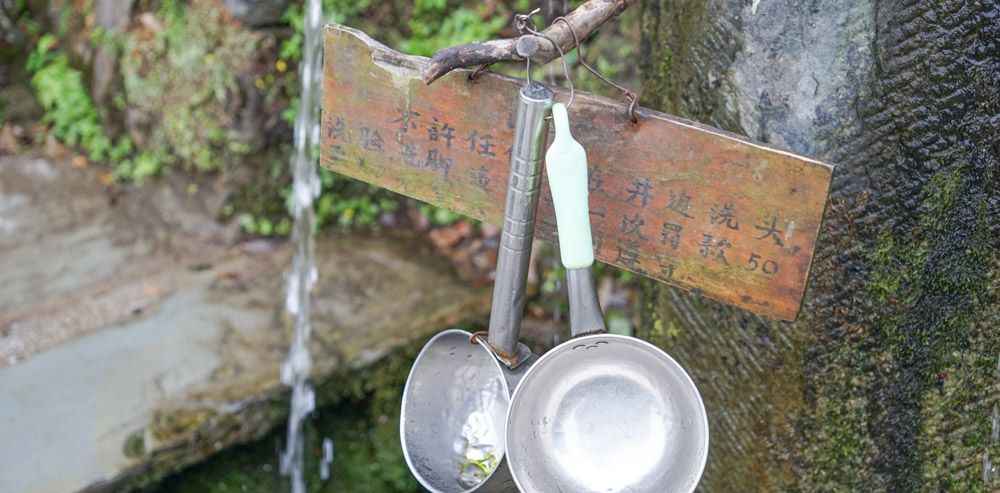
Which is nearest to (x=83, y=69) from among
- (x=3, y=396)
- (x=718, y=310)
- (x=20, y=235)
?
(x=20, y=235)

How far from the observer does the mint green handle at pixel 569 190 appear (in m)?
1.35

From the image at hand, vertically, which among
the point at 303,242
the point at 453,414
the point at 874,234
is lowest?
the point at 303,242

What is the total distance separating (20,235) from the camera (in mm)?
4461

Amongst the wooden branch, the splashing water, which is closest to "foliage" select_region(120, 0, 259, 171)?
the splashing water

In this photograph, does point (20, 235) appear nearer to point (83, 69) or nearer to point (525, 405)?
point (83, 69)

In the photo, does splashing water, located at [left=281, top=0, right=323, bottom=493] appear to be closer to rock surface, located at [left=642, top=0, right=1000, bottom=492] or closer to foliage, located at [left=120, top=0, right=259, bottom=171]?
foliage, located at [left=120, top=0, right=259, bottom=171]

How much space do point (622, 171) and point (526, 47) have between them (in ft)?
1.09

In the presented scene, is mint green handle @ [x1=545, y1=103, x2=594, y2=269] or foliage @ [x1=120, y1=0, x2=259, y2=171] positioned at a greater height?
mint green handle @ [x1=545, y1=103, x2=594, y2=269]

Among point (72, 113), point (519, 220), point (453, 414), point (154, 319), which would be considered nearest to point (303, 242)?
point (154, 319)

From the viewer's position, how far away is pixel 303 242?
4.16 m

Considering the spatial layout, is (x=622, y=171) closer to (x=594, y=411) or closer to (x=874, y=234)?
(x=594, y=411)

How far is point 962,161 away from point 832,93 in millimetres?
336

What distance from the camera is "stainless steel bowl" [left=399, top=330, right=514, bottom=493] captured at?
5.67 ft

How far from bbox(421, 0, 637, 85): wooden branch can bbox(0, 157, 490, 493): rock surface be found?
2.12 metres
